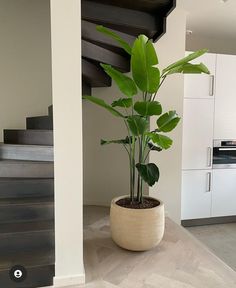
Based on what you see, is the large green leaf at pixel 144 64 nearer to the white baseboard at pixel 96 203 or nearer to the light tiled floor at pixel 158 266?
the light tiled floor at pixel 158 266

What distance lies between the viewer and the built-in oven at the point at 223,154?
3.40 meters

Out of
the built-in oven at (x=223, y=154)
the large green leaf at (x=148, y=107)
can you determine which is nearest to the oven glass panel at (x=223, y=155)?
the built-in oven at (x=223, y=154)

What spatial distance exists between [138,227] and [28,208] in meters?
0.94

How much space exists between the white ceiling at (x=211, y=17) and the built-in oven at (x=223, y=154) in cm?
165

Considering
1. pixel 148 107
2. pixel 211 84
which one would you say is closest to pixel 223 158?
pixel 211 84

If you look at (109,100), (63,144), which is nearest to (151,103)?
(63,144)

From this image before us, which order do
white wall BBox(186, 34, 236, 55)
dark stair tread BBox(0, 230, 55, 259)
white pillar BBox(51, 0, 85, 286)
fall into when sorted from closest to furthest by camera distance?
white pillar BBox(51, 0, 85, 286) < dark stair tread BBox(0, 230, 55, 259) < white wall BBox(186, 34, 236, 55)

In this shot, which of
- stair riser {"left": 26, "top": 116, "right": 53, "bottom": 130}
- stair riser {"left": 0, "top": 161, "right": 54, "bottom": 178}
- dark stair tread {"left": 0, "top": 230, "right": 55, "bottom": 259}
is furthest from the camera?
stair riser {"left": 26, "top": 116, "right": 53, "bottom": 130}

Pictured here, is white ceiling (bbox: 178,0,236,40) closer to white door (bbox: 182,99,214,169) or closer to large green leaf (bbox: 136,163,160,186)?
white door (bbox: 182,99,214,169)

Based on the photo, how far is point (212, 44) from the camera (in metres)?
4.06

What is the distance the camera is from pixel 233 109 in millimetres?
3406

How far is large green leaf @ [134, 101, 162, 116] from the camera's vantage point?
6.31ft

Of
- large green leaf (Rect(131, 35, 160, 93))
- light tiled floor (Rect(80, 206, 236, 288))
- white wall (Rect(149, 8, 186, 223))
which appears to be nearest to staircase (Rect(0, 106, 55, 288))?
light tiled floor (Rect(80, 206, 236, 288))

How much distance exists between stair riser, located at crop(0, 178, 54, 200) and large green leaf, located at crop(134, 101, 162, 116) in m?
1.08
